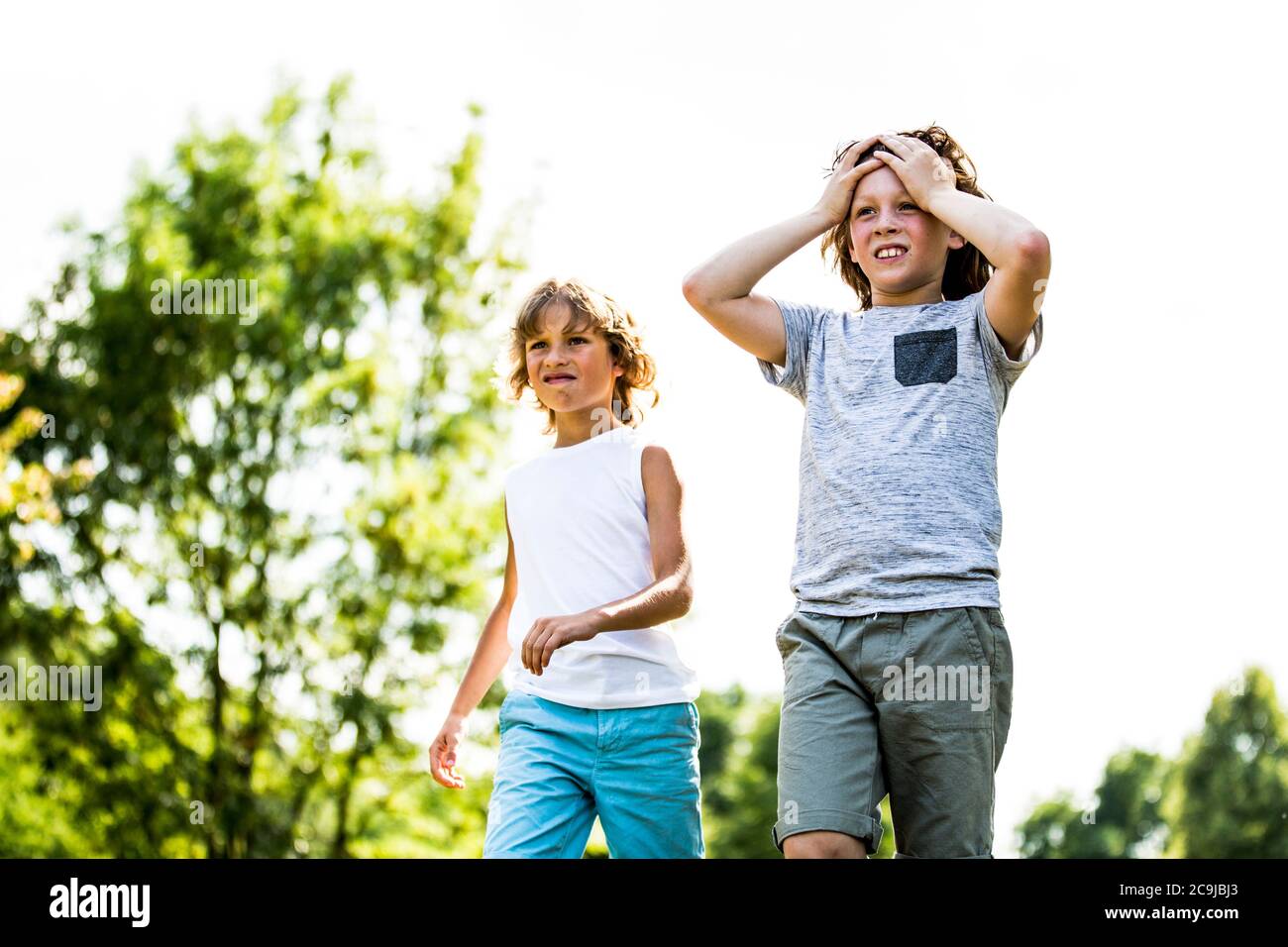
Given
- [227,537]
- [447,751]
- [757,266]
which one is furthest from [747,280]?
[227,537]

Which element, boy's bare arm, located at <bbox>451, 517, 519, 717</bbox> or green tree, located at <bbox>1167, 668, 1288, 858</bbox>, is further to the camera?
green tree, located at <bbox>1167, 668, 1288, 858</bbox>

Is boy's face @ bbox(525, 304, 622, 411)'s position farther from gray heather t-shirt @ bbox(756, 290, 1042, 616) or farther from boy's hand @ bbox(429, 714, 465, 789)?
boy's hand @ bbox(429, 714, 465, 789)

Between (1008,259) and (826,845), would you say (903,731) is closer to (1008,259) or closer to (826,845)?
(826,845)

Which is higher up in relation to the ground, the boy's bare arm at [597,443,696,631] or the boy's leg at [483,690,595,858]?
the boy's bare arm at [597,443,696,631]

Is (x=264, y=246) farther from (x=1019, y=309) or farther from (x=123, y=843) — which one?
(x=1019, y=309)

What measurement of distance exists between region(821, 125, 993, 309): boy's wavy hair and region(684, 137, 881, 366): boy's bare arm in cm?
8

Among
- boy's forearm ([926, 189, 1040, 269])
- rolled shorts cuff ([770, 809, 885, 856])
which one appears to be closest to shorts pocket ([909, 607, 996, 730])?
rolled shorts cuff ([770, 809, 885, 856])

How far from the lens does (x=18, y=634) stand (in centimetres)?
1501

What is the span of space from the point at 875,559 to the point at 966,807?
62 centimetres

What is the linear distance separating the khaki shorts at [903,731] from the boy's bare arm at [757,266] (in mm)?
878

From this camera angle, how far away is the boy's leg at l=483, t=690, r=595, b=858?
3.67 m

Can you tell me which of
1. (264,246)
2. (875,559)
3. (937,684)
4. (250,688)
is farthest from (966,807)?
(264,246)

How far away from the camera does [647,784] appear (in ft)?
12.1

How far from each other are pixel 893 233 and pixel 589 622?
132cm
